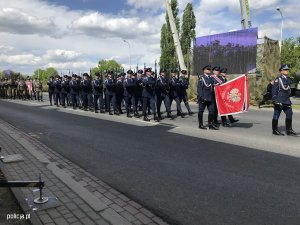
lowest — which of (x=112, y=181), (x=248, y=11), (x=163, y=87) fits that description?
(x=112, y=181)

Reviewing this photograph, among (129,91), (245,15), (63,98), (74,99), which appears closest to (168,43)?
(245,15)

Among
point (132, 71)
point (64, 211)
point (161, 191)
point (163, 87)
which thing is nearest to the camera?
point (64, 211)

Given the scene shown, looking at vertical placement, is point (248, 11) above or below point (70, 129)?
above

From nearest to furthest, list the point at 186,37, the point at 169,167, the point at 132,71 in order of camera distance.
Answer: the point at 169,167 → the point at 132,71 → the point at 186,37

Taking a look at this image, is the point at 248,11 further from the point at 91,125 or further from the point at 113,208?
the point at 113,208

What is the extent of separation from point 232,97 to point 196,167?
16.7 feet

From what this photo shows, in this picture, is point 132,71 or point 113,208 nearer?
point 113,208

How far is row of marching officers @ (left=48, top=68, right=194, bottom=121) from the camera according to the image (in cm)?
1369

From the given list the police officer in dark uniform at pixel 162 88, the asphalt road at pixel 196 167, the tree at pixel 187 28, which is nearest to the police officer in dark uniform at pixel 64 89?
the police officer in dark uniform at pixel 162 88

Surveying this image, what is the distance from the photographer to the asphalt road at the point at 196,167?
4445 millimetres

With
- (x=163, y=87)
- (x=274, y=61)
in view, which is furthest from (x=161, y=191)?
(x=274, y=61)

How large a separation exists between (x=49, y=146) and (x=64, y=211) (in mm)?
4560

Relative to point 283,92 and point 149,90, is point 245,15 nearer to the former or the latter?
point 149,90

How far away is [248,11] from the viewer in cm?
2431
